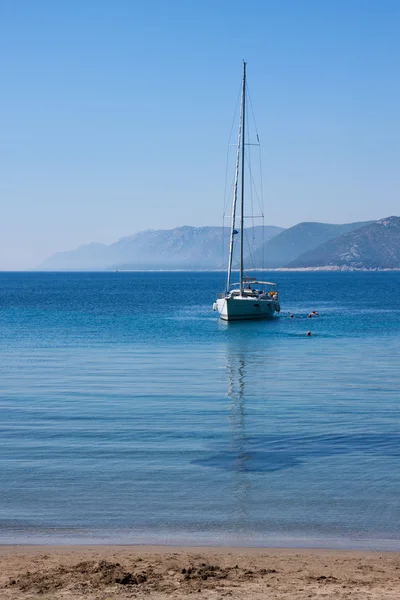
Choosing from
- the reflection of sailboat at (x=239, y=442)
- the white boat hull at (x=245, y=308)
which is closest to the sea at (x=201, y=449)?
the reflection of sailboat at (x=239, y=442)

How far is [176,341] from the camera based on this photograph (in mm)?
57000

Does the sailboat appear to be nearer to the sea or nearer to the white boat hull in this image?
the white boat hull

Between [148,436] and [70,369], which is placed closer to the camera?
[148,436]

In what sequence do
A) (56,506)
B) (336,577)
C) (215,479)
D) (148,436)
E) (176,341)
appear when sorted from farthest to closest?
1. (176,341)
2. (148,436)
3. (215,479)
4. (56,506)
5. (336,577)

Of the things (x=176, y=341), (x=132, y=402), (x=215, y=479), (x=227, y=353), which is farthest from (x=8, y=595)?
(x=176, y=341)

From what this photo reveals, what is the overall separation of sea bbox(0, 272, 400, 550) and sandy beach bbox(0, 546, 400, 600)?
79 cm

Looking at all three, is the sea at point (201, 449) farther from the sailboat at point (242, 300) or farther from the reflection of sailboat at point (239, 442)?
the sailboat at point (242, 300)

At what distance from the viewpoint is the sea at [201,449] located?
50.7ft

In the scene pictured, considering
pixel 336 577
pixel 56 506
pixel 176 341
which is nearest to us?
pixel 336 577

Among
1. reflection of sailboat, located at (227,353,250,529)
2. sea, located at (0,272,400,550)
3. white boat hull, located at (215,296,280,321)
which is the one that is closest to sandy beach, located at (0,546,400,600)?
sea, located at (0,272,400,550)

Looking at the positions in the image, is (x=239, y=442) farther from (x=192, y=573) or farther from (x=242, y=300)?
(x=242, y=300)

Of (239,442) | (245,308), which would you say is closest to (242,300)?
(245,308)

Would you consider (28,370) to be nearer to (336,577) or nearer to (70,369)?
(70,369)

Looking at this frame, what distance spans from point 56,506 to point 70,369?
23.7m
